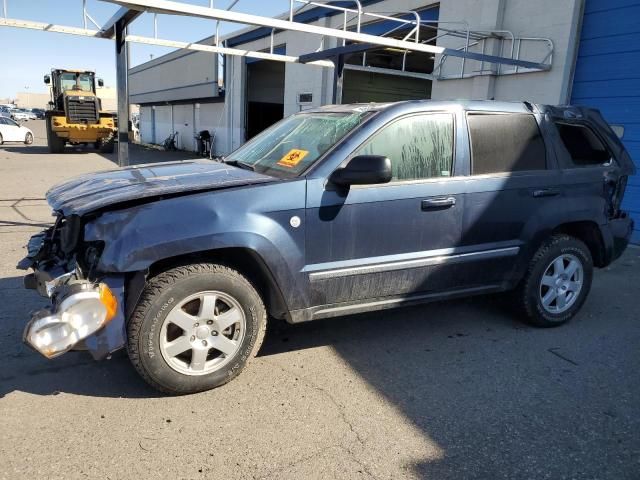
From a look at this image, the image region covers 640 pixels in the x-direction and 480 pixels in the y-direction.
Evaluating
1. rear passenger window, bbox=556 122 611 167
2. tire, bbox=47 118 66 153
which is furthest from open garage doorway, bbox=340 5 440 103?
tire, bbox=47 118 66 153

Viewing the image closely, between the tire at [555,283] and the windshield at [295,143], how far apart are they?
2021 mm

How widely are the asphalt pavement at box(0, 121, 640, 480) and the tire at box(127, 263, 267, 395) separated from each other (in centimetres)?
16

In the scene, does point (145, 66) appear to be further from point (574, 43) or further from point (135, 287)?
point (135, 287)

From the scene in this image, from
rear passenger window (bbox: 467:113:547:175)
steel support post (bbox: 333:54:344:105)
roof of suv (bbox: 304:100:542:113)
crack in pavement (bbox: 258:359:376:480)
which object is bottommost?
crack in pavement (bbox: 258:359:376:480)

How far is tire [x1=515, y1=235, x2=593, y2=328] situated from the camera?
4352mm

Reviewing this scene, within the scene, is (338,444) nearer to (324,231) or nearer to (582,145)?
(324,231)

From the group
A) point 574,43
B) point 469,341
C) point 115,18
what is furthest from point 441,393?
point 574,43

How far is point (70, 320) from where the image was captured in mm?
2805

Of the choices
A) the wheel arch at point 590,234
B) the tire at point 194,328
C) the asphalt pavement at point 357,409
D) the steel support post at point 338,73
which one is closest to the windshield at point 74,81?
the steel support post at point 338,73

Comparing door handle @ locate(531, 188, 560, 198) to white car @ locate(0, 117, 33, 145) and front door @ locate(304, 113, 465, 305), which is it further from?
white car @ locate(0, 117, 33, 145)

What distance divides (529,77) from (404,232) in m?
7.20

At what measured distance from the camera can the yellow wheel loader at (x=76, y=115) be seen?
23141 millimetres

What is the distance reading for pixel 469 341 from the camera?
419 centimetres

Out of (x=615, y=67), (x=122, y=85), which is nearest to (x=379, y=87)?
(x=615, y=67)
